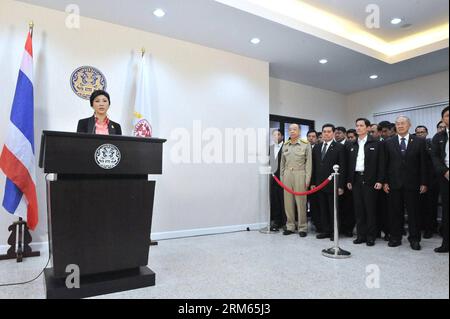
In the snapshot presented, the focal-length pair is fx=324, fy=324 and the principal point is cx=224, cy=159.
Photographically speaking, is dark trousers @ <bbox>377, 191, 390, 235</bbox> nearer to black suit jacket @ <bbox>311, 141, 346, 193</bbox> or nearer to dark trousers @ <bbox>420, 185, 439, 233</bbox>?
black suit jacket @ <bbox>311, 141, 346, 193</bbox>

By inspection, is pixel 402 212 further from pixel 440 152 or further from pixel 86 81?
pixel 86 81

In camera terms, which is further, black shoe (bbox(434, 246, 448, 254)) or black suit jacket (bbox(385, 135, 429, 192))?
black suit jacket (bbox(385, 135, 429, 192))

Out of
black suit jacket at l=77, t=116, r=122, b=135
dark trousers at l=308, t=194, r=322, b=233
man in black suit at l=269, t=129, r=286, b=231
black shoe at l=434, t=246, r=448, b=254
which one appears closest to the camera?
black suit jacket at l=77, t=116, r=122, b=135

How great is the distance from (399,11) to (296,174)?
248cm

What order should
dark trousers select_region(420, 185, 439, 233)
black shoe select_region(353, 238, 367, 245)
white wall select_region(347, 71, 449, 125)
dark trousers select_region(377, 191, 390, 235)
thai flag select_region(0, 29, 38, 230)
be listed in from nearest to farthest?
thai flag select_region(0, 29, 38, 230)
black shoe select_region(353, 238, 367, 245)
dark trousers select_region(377, 191, 390, 235)
dark trousers select_region(420, 185, 439, 233)
white wall select_region(347, 71, 449, 125)

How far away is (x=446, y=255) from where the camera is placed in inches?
127

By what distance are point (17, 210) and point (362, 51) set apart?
5.03 metres

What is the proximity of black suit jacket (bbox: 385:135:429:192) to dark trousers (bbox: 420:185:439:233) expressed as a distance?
3.16 ft

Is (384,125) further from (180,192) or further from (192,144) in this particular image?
(180,192)

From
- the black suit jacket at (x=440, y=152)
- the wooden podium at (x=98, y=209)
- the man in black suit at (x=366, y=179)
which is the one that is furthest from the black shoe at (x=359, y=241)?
the wooden podium at (x=98, y=209)

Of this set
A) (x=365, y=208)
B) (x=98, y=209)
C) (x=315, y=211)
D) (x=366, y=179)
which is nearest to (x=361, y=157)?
(x=366, y=179)

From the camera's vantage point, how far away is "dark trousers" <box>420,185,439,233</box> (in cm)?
432

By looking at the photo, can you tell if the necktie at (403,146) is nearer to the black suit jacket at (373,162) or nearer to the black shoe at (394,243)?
the black suit jacket at (373,162)

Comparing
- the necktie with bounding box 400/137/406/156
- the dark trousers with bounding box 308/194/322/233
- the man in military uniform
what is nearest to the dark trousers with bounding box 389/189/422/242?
the necktie with bounding box 400/137/406/156
